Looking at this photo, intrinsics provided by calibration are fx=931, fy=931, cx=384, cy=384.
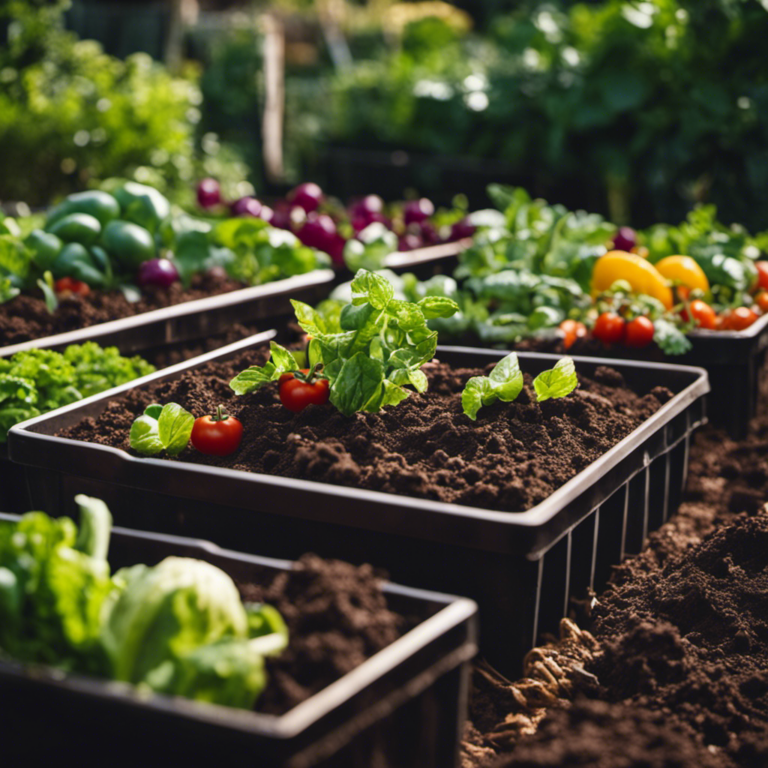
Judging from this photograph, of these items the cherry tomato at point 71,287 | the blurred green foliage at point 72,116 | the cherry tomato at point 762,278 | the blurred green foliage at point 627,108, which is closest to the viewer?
the cherry tomato at point 71,287

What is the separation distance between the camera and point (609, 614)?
7.11ft

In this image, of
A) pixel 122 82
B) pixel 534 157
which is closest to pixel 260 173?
pixel 122 82

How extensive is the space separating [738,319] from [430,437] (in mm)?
1856

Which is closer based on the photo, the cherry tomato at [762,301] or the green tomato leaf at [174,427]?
the green tomato leaf at [174,427]

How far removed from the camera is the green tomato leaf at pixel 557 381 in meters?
2.36

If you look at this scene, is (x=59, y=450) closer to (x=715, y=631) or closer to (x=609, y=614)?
(x=609, y=614)

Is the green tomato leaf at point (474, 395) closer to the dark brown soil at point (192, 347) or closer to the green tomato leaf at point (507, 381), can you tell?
the green tomato leaf at point (507, 381)

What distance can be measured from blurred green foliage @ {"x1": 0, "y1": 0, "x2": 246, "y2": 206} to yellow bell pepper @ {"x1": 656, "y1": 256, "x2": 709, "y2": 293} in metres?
3.28

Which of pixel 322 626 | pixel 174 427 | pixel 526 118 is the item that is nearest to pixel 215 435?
pixel 174 427

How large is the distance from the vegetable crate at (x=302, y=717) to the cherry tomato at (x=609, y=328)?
80.8 inches

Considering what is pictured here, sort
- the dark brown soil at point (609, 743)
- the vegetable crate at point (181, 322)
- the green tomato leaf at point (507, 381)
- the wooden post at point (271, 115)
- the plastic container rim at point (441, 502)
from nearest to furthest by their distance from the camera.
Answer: the dark brown soil at point (609, 743), the plastic container rim at point (441, 502), the green tomato leaf at point (507, 381), the vegetable crate at point (181, 322), the wooden post at point (271, 115)

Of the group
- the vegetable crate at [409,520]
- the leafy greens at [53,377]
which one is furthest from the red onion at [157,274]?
the vegetable crate at [409,520]

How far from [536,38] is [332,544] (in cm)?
590

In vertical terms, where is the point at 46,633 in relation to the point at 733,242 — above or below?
below
